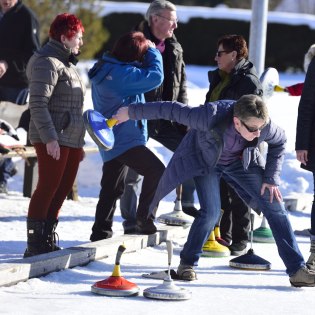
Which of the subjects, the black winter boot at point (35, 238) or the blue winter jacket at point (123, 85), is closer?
the black winter boot at point (35, 238)

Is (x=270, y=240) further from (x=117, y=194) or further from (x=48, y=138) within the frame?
(x=48, y=138)

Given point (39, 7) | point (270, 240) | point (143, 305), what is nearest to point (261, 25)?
point (270, 240)

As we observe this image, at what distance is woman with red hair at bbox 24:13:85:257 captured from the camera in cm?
764

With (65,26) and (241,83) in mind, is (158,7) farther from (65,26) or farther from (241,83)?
(65,26)

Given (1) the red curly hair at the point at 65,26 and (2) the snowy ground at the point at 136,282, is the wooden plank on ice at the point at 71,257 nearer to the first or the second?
(2) the snowy ground at the point at 136,282

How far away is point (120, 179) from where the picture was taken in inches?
335

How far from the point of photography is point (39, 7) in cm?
2572

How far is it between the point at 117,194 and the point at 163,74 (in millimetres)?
971

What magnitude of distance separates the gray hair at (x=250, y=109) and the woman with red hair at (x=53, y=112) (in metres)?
1.29

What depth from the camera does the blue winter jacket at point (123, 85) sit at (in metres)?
8.21

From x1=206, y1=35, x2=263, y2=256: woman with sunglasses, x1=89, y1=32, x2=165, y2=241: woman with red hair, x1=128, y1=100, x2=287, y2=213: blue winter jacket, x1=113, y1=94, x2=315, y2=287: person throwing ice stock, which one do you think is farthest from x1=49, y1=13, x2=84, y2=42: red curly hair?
x1=206, y1=35, x2=263, y2=256: woman with sunglasses

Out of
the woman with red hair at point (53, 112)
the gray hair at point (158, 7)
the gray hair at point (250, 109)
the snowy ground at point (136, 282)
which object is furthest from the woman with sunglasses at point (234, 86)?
the gray hair at point (250, 109)

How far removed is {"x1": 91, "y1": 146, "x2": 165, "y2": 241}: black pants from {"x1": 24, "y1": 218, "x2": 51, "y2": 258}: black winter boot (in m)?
0.74

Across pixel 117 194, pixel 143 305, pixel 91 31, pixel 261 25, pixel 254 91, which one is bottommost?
pixel 143 305
